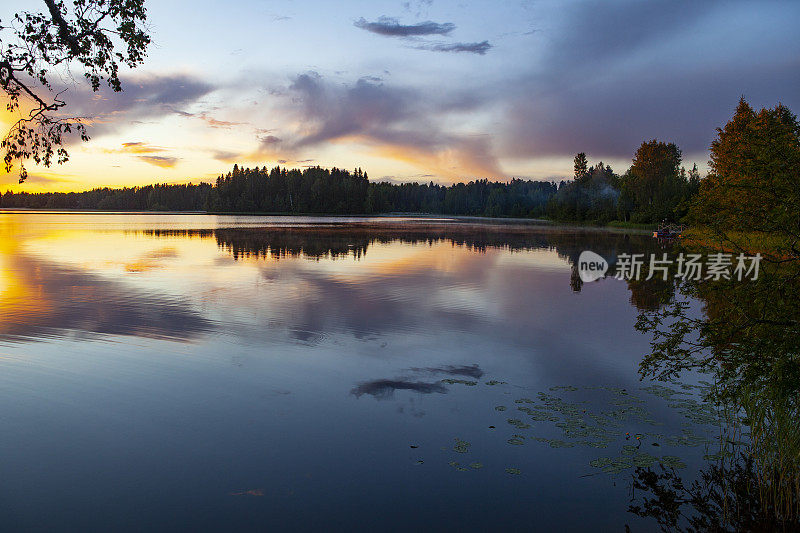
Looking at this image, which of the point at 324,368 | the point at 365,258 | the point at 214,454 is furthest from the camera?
the point at 365,258

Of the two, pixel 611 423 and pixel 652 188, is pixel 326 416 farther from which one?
pixel 652 188

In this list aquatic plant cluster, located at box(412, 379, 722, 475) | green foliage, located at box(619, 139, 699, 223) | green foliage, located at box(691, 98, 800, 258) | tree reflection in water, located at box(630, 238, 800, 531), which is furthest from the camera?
green foliage, located at box(619, 139, 699, 223)

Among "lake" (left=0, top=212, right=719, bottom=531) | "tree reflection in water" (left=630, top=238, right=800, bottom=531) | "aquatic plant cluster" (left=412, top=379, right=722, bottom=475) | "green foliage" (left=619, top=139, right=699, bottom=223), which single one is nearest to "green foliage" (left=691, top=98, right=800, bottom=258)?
"tree reflection in water" (left=630, top=238, right=800, bottom=531)

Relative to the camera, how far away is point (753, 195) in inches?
366

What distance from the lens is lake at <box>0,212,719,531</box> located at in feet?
26.2

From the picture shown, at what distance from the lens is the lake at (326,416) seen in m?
7.98

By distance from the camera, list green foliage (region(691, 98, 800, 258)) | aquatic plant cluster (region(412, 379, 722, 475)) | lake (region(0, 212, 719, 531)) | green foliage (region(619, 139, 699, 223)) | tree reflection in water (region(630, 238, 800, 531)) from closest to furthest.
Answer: tree reflection in water (region(630, 238, 800, 531)) < lake (region(0, 212, 719, 531)) < green foliage (region(691, 98, 800, 258)) < aquatic plant cluster (region(412, 379, 722, 475)) < green foliage (region(619, 139, 699, 223))

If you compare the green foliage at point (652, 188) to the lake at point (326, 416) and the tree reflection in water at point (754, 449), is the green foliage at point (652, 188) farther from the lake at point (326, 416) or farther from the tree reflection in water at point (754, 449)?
the tree reflection in water at point (754, 449)

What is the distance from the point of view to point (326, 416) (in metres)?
11.0

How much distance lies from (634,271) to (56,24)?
37.2 metres

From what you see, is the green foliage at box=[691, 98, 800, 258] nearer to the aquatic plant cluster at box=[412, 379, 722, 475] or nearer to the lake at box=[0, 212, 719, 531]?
the lake at box=[0, 212, 719, 531]

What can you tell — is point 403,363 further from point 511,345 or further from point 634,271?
point 634,271

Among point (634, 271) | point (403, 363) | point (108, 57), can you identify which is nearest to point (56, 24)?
point (108, 57)

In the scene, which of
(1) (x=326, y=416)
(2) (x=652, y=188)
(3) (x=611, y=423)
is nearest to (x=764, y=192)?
(3) (x=611, y=423)
